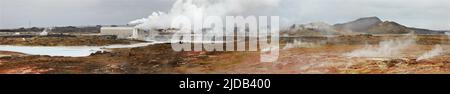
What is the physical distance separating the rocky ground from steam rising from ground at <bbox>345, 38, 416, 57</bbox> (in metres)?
0.02

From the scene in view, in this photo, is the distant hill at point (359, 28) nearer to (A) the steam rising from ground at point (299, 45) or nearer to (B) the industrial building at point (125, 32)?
(A) the steam rising from ground at point (299, 45)

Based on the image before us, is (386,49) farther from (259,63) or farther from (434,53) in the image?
(259,63)

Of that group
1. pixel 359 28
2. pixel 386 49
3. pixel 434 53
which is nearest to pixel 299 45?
pixel 359 28

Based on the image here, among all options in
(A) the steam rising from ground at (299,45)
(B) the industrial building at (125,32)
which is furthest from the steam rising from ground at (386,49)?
(B) the industrial building at (125,32)

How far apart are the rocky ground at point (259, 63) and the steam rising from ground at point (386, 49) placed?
25 millimetres

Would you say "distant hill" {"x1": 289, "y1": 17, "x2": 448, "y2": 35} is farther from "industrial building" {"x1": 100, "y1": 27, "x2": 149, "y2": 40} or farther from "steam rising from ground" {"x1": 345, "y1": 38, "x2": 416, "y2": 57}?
"industrial building" {"x1": 100, "y1": 27, "x2": 149, "y2": 40}

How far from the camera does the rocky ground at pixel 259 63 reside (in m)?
6.87

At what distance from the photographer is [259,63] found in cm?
697

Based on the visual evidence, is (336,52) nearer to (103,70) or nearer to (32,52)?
(103,70)

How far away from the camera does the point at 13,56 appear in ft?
22.6

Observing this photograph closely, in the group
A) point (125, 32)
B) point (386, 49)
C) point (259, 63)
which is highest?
point (125, 32)

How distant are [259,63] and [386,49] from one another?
1.35 meters

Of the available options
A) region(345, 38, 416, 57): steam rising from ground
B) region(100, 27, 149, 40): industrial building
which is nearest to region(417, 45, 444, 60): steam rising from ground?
region(345, 38, 416, 57): steam rising from ground
